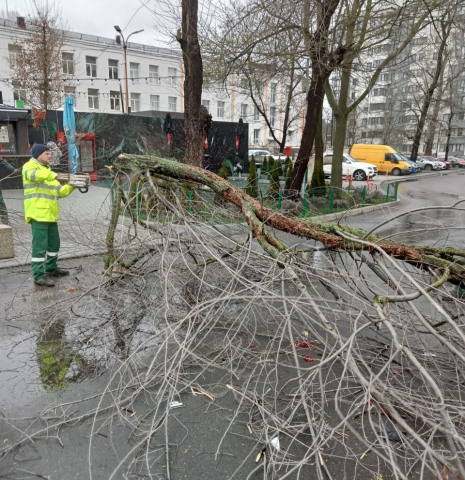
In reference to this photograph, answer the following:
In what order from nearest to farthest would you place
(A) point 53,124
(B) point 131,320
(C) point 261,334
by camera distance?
(C) point 261,334, (B) point 131,320, (A) point 53,124

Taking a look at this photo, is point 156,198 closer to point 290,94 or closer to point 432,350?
point 432,350

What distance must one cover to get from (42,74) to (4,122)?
7611 mm

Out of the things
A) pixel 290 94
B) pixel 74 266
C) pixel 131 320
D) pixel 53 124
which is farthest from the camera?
pixel 290 94

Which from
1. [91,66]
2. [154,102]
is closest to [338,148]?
[91,66]

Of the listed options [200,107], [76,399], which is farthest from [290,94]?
[76,399]

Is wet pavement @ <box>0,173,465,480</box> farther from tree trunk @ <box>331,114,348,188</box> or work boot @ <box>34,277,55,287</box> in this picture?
tree trunk @ <box>331,114,348,188</box>

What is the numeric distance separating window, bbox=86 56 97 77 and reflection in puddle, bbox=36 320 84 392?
40.5 meters

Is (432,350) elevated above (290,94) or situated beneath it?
situated beneath

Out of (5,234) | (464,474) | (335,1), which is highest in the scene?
(335,1)

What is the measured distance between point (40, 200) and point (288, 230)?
3.41 meters

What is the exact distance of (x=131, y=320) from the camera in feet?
14.1

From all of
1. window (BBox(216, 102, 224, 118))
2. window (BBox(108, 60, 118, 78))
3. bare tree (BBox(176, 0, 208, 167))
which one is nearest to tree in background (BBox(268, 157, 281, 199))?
bare tree (BBox(176, 0, 208, 167))

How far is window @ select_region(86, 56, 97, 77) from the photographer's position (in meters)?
39.0

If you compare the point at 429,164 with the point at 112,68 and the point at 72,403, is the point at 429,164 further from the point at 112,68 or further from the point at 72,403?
the point at 72,403
